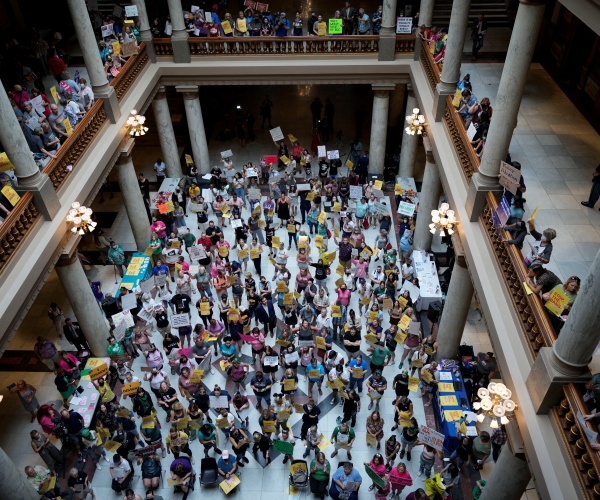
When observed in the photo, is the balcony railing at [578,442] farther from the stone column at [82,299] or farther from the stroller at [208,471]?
the stone column at [82,299]

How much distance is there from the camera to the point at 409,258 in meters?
16.0

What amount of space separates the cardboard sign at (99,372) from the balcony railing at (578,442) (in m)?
9.04

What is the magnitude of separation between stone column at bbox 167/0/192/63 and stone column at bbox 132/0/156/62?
2.30 ft

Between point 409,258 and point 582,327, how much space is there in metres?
9.78

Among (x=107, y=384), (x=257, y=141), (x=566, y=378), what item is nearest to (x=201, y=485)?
(x=107, y=384)

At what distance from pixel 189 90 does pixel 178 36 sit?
175 cm

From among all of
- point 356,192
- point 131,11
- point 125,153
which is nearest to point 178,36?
point 131,11

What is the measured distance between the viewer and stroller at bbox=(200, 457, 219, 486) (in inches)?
425

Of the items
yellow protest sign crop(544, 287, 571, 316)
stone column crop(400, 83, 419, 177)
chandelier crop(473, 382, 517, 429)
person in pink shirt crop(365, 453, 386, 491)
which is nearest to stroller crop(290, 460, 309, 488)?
person in pink shirt crop(365, 453, 386, 491)

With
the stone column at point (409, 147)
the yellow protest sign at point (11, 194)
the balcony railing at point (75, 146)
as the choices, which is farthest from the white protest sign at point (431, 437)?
the stone column at point (409, 147)

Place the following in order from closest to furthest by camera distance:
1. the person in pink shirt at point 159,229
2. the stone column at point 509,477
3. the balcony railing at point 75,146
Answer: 1. the stone column at point 509,477
2. the balcony railing at point 75,146
3. the person in pink shirt at point 159,229

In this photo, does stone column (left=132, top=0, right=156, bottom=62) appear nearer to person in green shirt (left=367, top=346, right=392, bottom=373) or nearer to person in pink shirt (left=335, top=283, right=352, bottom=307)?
person in pink shirt (left=335, top=283, right=352, bottom=307)

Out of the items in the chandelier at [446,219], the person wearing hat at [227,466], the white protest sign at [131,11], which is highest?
the white protest sign at [131,11]

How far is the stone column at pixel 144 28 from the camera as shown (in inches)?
643
